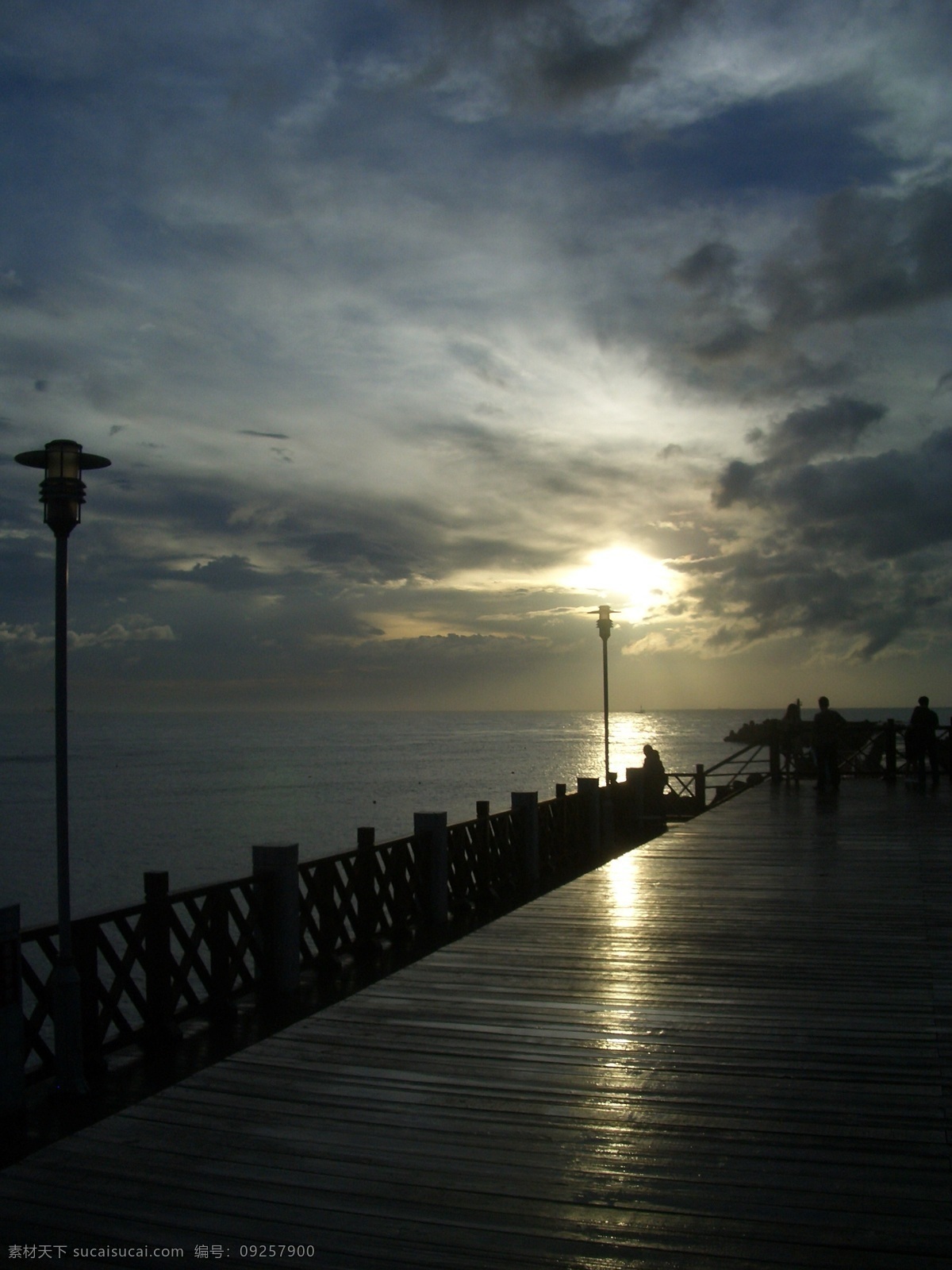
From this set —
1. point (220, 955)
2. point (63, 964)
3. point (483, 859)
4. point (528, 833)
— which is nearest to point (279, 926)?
point (220, 955)

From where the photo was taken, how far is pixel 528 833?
14.5 metres

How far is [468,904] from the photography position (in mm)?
12117

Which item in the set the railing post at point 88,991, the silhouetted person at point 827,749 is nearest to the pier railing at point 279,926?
the railing post at point 88,991

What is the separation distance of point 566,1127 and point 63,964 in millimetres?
3487

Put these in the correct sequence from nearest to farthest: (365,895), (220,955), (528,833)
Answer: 1. (220,955)
2. (365,895)
3. (528,833)

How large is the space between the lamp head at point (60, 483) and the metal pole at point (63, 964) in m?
0.17

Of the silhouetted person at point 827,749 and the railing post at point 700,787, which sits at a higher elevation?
the silhouetted person at point 827,749

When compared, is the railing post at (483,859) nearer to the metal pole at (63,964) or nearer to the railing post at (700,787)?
the metal pole at (63,964)

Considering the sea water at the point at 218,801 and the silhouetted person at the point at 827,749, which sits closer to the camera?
the silhouetted person at the point at 827,749

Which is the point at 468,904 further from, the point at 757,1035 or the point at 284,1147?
the point at 284,1147

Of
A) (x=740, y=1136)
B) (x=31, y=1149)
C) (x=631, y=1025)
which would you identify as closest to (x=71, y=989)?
(x=31, y=1149)

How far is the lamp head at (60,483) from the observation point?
7008 mm

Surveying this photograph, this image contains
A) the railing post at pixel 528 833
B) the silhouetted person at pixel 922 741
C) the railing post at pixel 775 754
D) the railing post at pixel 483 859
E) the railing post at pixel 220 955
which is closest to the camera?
the railing post at pixel 220 955

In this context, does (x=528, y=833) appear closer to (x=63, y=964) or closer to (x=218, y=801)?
(x=63, y=964)
